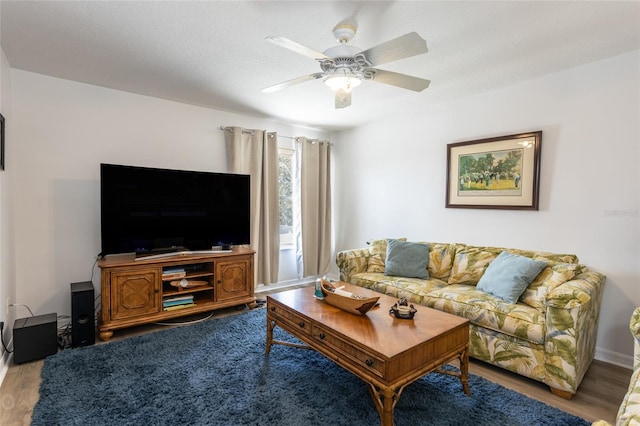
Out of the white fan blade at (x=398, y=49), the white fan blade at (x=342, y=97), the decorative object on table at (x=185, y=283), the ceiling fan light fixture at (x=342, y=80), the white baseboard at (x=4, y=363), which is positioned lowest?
the white baseboard at (x=4, y=363)

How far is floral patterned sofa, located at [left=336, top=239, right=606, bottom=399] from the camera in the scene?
202 cm

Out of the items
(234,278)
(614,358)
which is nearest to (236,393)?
(234,278)

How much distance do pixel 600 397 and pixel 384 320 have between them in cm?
149

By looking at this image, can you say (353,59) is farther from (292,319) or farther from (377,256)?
(377,256)

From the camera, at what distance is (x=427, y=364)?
1.77 m

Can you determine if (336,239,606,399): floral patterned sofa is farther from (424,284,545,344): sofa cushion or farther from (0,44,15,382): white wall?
(0,44,15,382): white wall

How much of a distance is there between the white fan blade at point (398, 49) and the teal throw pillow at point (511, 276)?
75.0 inches

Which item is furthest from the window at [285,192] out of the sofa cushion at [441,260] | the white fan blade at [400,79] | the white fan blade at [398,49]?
the white fan blade at [398,49]

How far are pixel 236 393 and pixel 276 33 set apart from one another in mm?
2393

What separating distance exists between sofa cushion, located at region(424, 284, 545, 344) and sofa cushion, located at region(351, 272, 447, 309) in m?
0.10

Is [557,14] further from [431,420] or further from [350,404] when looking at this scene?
[350,404]

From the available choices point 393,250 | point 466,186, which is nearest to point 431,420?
point 393,250

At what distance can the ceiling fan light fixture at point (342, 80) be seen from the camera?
2068 mm

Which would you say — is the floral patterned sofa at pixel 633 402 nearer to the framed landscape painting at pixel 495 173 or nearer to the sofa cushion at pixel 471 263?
the sofa cushion at pixel 471 263
